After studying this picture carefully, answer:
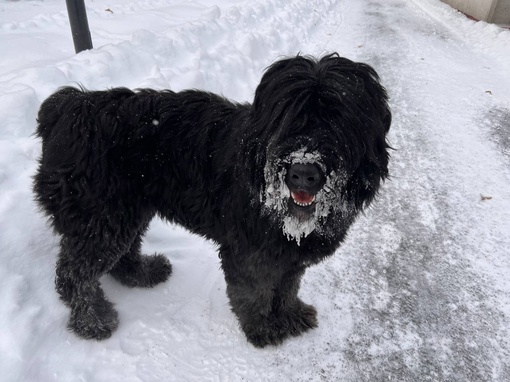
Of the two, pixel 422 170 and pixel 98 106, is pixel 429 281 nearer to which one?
pixel 422 170

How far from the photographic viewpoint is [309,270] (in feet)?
12.5

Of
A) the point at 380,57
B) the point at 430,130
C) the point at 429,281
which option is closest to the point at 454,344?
the point at 429,281

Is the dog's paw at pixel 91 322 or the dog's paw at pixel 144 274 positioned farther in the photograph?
the dog's paw at pixel 144 274

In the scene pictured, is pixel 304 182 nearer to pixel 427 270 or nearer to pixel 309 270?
pixel 309 270

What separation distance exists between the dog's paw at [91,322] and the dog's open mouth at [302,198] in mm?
1869

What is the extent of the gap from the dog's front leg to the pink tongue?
77 cm

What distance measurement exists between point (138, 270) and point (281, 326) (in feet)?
4.45

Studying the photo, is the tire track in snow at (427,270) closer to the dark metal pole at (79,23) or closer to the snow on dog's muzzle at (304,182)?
the snow on dog's muzzle at (304,182)

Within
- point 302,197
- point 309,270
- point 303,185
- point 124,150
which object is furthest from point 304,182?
point 309,270

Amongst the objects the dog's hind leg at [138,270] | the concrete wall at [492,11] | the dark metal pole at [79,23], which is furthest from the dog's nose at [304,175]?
the concrete wall at [492,11]

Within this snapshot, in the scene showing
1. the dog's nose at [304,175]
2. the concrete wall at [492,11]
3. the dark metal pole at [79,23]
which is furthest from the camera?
the concrete wall at [492,11]

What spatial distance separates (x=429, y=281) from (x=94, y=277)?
3024 mm

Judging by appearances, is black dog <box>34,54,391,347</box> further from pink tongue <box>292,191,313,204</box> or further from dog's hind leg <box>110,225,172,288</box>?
dog's hind leg <box>110,225,172,288</box>

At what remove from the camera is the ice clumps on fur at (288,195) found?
2.15m
